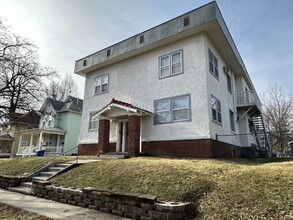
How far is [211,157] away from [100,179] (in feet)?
19.4

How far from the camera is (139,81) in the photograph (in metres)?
14.2

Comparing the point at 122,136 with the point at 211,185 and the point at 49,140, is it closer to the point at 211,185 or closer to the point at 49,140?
the point at 211,185

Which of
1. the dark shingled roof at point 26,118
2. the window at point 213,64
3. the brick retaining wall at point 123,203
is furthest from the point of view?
the dark shingled roof at point 26,118

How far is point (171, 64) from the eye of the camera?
12969 mm

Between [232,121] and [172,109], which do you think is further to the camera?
[232,121]

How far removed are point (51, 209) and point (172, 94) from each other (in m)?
8.79

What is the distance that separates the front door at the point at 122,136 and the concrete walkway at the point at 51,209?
686 cm

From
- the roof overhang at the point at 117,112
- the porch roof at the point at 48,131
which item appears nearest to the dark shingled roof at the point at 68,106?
the porch roof at the point at 48,131

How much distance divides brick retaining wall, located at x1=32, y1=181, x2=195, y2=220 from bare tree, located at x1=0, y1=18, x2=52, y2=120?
898 centimetres

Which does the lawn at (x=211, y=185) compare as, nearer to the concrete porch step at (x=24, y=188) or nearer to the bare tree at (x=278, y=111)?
the concrete porch step at (x=24, y=188)

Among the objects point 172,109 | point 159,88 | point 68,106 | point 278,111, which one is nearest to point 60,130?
Answer: point 68,106

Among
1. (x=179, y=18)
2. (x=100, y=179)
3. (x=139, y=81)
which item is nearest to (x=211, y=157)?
(x=100, y=179)

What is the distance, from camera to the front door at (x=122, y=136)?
13.7 metres

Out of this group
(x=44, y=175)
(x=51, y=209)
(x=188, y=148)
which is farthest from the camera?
(x=188, y=148)
